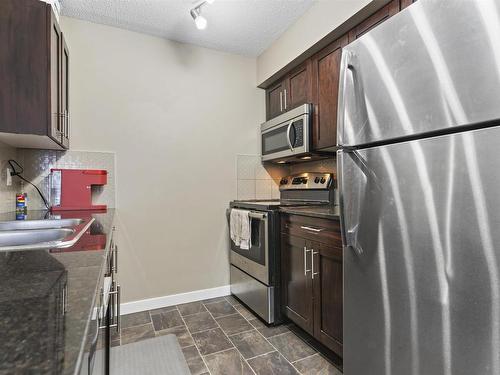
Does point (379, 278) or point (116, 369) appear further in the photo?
Result: point (116, 369)

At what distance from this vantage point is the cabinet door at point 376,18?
1665 millimetres

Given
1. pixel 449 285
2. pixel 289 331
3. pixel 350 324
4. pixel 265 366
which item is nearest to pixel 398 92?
pixel 449 285

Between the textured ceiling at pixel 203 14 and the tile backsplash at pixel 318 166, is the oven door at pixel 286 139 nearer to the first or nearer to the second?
the tile backsplash at pixel 318 166

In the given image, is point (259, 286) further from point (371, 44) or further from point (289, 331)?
point (371, 44)

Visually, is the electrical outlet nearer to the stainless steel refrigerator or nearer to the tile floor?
the tile floor

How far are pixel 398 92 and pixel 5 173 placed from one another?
7.92 feet

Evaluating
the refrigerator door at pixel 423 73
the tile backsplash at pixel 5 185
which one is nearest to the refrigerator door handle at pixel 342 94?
the refrigerator door at pixel 423 73

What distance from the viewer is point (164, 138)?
8.68 feet

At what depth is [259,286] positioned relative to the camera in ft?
7.59

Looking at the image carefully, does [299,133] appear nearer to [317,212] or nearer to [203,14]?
[317,212]

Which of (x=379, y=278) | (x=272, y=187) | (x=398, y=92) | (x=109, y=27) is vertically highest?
(x=109, y=27)

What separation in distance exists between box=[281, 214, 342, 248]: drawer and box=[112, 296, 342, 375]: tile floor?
2.49ft

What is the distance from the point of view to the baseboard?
97.4 inches

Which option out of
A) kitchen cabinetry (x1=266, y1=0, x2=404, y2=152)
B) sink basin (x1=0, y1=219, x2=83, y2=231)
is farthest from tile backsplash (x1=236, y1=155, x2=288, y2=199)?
sink basin (x1=0, y1=219, x2=83, y2=231)
